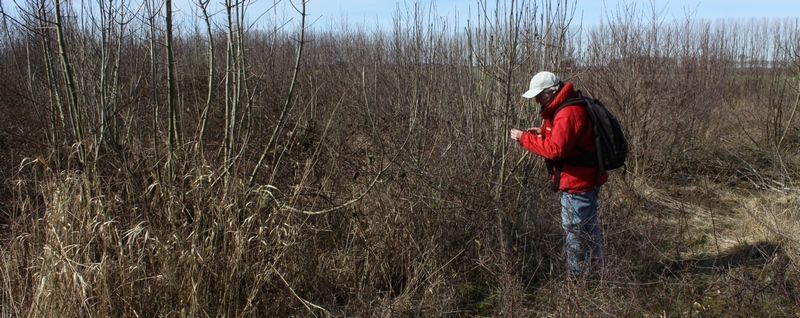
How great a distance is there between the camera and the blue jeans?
142 inches

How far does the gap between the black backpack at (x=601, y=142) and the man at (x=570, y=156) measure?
0.02 m

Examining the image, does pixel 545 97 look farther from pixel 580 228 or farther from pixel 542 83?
pixel 580 228

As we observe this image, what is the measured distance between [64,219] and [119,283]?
479 mm

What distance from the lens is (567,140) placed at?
342cm

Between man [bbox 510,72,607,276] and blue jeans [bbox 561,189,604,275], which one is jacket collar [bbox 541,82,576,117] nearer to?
man [bbox 510,72,607,276]

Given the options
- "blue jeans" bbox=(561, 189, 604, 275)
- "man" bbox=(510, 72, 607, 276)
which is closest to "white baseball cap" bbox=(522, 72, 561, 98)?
"man" bbox=(510, 72, 607, 276)

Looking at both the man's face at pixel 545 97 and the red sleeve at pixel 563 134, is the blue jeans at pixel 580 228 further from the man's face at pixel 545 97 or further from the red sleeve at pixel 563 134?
the man's face at pixel 545 97

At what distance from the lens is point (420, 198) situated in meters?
3.99

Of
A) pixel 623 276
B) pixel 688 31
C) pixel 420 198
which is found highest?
pixel 688 31

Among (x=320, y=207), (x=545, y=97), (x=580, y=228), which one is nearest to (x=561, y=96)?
(x=545, y=97)

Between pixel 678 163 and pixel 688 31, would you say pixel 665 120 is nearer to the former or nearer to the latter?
pixel 678 163

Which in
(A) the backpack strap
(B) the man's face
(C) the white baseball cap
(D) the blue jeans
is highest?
(C) the white baseball cap

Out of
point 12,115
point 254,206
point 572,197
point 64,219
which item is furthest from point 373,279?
point 12,115

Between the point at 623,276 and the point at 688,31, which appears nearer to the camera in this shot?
the point at 623,276
